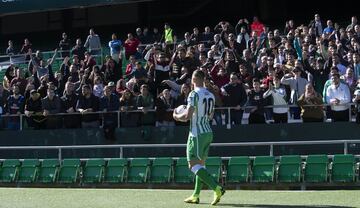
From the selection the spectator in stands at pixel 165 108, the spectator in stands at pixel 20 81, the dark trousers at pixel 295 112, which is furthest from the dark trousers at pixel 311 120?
the spectator in stands at pixel 20 81

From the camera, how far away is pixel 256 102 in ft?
61.2

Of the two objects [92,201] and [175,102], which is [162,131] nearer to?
[175,102]

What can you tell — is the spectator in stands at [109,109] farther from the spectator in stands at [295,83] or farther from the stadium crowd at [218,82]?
the spectator in stands at [295,83]

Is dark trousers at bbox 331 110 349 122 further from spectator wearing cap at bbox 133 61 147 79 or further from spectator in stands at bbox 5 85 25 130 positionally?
spectator in stands at bbox 5 85 25 130

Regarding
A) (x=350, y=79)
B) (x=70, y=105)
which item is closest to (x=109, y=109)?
(x=70, y=105)

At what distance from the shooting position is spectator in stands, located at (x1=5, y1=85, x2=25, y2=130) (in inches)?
871

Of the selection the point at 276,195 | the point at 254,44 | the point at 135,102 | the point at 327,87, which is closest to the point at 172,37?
the point at 254,44

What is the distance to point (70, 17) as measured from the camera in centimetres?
3569

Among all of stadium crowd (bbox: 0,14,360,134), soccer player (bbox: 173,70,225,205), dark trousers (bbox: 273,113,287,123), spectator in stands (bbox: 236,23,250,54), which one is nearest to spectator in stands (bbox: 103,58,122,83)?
stadium crowd (bbox: 0,14,360,134)

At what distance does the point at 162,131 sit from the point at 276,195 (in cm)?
663

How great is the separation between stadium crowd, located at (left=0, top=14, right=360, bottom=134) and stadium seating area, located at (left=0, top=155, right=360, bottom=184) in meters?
1.79

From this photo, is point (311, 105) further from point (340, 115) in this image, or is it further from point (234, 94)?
point (234, 94)

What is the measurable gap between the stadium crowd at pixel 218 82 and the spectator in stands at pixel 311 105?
0.9 inches

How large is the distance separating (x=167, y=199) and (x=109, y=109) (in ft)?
22.9
